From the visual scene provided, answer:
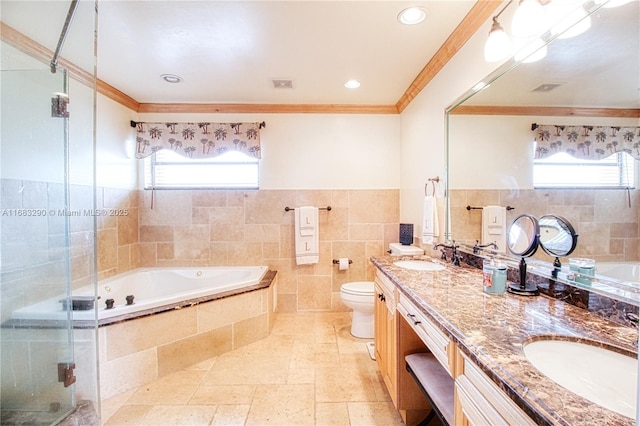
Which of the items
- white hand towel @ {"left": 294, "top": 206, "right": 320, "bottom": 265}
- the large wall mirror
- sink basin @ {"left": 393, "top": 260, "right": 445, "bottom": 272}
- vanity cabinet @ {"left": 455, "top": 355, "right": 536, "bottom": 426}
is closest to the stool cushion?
vanity cabinet @ {"left": 455, "top": 355, "right": 536, "bottom": 426}

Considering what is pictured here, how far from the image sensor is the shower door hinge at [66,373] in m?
1.66

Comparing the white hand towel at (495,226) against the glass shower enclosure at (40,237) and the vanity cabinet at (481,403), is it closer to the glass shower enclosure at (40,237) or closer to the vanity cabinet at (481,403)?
the vanity cabinet at (481,403)

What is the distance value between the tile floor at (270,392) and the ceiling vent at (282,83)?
2442 millimetres

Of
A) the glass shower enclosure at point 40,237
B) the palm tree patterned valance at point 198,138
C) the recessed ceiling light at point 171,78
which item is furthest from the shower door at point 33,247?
the palm tree patterned valance at point 198,138

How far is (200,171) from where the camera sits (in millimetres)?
3264

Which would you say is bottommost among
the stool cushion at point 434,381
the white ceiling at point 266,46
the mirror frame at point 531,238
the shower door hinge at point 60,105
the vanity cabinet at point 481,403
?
the stool cushion at point 434,381

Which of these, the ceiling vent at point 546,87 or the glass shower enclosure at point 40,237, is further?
the glass shower enclosure at point 40,237

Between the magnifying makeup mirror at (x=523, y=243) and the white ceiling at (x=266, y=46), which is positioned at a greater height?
the white ceiling at (x=266, y=46)

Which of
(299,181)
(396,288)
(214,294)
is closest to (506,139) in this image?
(396,288)

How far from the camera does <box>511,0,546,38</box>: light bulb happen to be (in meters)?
1.21

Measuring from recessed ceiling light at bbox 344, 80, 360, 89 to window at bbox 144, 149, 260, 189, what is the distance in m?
1.30

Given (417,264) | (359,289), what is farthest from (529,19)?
(359,289)

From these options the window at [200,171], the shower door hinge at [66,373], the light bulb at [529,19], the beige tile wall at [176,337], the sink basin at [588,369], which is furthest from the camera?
the window at [200,171]

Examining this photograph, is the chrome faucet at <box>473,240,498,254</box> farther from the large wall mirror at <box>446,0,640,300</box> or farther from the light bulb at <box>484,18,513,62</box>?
the light bulb at <box>484,18,513,62</box>
